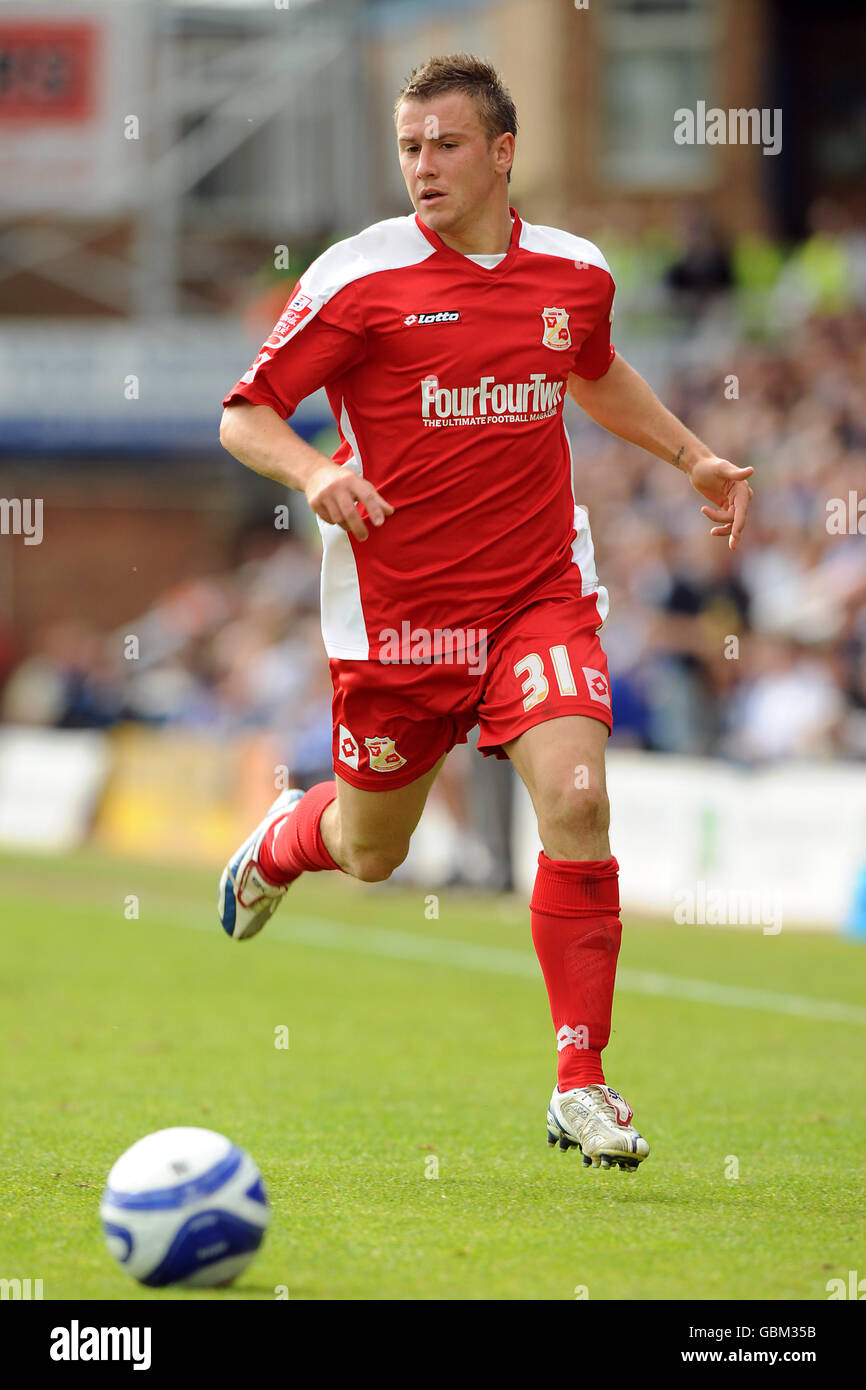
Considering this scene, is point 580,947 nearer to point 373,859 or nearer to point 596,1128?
point 596,1128

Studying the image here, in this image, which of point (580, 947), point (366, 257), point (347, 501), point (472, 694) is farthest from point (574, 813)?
point (366, 257)

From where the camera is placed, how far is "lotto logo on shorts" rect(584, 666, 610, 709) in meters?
5.96

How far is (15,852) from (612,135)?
590 inches

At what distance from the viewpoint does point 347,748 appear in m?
6.35

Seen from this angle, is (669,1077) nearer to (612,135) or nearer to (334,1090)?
(334,1090)

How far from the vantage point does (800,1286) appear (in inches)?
178

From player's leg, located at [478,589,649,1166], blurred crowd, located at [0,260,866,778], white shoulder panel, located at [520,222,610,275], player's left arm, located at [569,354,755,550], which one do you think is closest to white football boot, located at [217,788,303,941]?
player's leg, located at [478,589,649,1166]

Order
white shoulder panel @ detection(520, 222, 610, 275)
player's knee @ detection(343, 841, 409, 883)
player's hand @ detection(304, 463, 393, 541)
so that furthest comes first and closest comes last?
player's knee @ detection(343, 841, 409, 883), white shoulder panel @ detection(520, 222, 610, 275), player's hand @ detection(304, 463, 393, 541)

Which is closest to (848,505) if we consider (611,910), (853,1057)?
(853,1057)

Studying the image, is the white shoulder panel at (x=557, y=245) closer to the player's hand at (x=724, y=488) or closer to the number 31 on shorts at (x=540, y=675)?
the player's hand at (x=724, y=488)

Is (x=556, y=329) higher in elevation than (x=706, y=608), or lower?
higher

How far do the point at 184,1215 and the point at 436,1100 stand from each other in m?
2.85

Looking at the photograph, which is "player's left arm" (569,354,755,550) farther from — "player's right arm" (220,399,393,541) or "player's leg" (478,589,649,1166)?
"player's right arm" (220,399,393,541)

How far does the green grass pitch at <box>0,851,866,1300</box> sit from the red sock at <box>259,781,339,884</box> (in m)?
0.78
